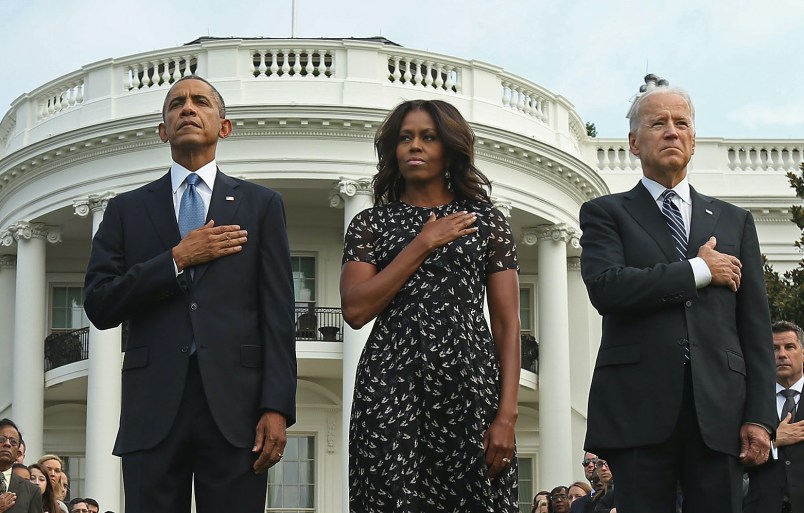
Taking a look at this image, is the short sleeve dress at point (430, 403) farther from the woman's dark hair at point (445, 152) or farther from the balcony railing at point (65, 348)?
the balcony railing at point (65, 348)

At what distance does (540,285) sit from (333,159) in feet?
18.7

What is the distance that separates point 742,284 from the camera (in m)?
7.07

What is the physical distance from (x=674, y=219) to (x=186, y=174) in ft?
7.38

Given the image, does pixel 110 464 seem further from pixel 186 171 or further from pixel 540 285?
pixel 186 171

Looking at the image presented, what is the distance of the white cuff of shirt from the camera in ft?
22.5

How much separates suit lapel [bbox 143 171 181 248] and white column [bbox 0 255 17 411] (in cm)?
2899

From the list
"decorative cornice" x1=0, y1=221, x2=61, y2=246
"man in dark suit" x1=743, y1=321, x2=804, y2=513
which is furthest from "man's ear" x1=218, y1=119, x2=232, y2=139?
"decorative cornice" x1=0, y1=221, x2=61, y2=246

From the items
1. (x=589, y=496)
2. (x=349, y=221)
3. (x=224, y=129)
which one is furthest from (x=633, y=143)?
(x=349, y=221)

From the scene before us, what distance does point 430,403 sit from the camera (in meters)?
6.58

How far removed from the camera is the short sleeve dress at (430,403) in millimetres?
6492

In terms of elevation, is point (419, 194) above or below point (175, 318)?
above

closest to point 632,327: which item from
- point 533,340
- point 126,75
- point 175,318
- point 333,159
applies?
point 175,318

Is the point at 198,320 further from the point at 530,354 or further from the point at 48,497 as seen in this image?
the point at 530,354

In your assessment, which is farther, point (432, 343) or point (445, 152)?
point (445, 152)
